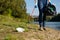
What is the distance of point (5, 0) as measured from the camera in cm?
1867

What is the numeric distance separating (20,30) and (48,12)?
1433 mm

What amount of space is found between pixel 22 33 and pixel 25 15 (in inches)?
496

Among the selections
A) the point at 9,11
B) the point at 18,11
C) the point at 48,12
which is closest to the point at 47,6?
the point at 48,12

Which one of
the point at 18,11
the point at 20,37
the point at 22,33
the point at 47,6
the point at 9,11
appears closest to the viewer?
the point at 20,37

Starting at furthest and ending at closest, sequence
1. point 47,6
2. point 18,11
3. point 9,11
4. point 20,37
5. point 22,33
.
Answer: point 18,11 < point 9,11 < point 47,6 < point 22,33 < point 20,37

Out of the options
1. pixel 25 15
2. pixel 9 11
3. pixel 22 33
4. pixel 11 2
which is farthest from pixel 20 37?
pixel 25 15

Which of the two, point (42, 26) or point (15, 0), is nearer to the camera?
point (42, 26)

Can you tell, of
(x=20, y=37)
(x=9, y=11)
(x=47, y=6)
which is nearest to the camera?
(x=20, y=37)

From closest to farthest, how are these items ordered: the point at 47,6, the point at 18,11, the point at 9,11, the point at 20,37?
the point at 20,37
the point at 47,6
the point at 9,11
the point at 18,11

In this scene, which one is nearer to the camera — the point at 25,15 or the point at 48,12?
the point at 48,12

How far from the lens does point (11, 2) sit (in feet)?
63.7

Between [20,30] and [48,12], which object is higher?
[48,12]

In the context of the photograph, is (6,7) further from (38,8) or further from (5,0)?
(38,8)

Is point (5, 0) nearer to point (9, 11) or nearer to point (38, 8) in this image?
point (9, 11)
